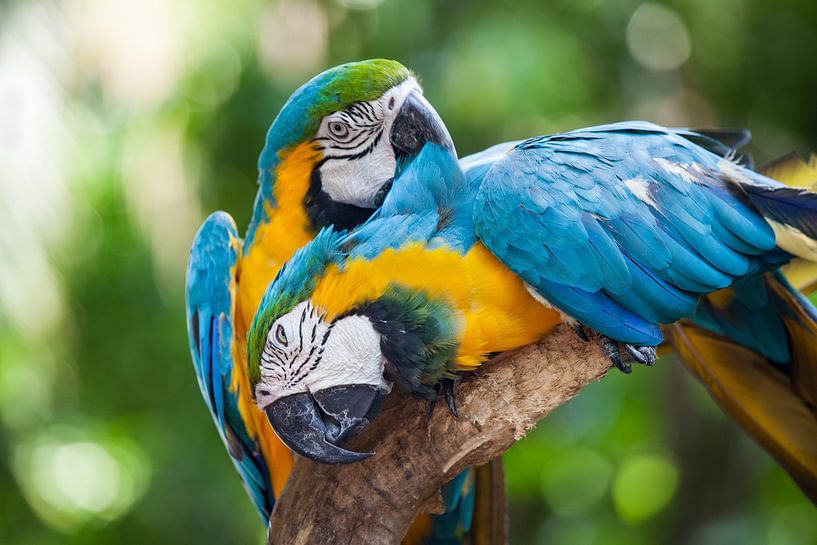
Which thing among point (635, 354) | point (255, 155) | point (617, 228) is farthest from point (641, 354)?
point (255, 155)

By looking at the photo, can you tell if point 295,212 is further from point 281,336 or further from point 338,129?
point 281,336

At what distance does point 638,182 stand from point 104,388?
12.8 feet

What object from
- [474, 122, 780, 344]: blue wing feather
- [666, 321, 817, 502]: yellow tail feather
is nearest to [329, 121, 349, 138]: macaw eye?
[474, 122, 780, 344]: blue wing feather

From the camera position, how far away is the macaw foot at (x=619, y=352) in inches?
63.9

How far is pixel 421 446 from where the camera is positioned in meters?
1.70

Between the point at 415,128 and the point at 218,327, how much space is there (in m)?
0.67

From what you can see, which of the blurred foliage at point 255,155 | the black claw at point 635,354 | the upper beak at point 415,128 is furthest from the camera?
the blurred foliage at point 255,155

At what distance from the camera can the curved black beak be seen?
1502 mm

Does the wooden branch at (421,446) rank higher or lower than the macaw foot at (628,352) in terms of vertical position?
lower

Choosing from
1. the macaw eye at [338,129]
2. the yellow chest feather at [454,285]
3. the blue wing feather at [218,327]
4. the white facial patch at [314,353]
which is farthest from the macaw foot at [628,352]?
the blue wing feather at [218,327]

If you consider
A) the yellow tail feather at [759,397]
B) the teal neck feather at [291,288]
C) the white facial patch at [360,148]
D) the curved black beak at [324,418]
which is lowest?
the yellow tail feather at [759,397]

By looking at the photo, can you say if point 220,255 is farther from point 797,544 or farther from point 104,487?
point 104,487

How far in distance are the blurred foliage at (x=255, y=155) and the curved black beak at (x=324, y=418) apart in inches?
87.6

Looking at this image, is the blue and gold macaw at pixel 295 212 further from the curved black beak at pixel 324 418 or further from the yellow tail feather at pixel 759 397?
the yellow tail feather at pixel 759 397
